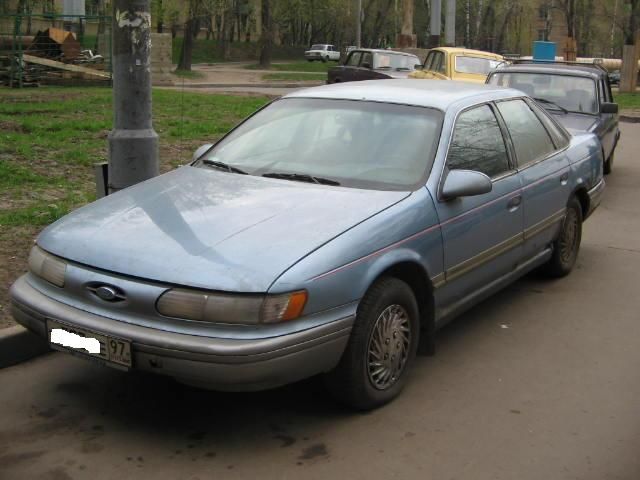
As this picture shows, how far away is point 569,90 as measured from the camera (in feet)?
33.7

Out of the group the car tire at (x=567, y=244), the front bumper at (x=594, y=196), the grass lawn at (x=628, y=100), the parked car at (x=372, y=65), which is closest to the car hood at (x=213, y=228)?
the car tire at (x=567, y=244)

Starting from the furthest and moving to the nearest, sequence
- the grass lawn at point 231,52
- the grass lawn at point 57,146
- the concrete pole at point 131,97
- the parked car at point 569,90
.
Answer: the grass lawn at point 231,52
the parked car at point 569,90
the grass lawn at point 57,146
the concrete pole at point 131,97

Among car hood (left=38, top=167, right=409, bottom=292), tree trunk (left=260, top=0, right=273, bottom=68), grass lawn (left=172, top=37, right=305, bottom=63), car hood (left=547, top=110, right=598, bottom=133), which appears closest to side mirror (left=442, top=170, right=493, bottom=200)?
car hood (left=38, top=167, right=409, bottom=292)

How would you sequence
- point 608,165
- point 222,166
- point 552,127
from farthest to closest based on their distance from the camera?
1. point 608,165
2. point 552,127
3. point 222,166

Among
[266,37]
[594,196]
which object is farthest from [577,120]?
[266,37]

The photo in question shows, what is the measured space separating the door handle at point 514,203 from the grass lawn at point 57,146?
309 centimetres

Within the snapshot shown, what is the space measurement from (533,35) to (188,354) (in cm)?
8423

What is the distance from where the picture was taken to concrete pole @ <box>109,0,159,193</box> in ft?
18.9

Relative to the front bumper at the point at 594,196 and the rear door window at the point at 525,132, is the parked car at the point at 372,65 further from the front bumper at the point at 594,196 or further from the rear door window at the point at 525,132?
the rear door window at the point at 525,132

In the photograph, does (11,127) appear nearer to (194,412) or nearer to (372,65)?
(194,412)

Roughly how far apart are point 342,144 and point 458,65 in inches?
495

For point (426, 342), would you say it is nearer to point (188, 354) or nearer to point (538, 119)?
point (188, 354)

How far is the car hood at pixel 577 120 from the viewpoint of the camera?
379 inches

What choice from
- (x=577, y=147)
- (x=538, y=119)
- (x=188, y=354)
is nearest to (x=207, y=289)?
(x=188, y=354)
